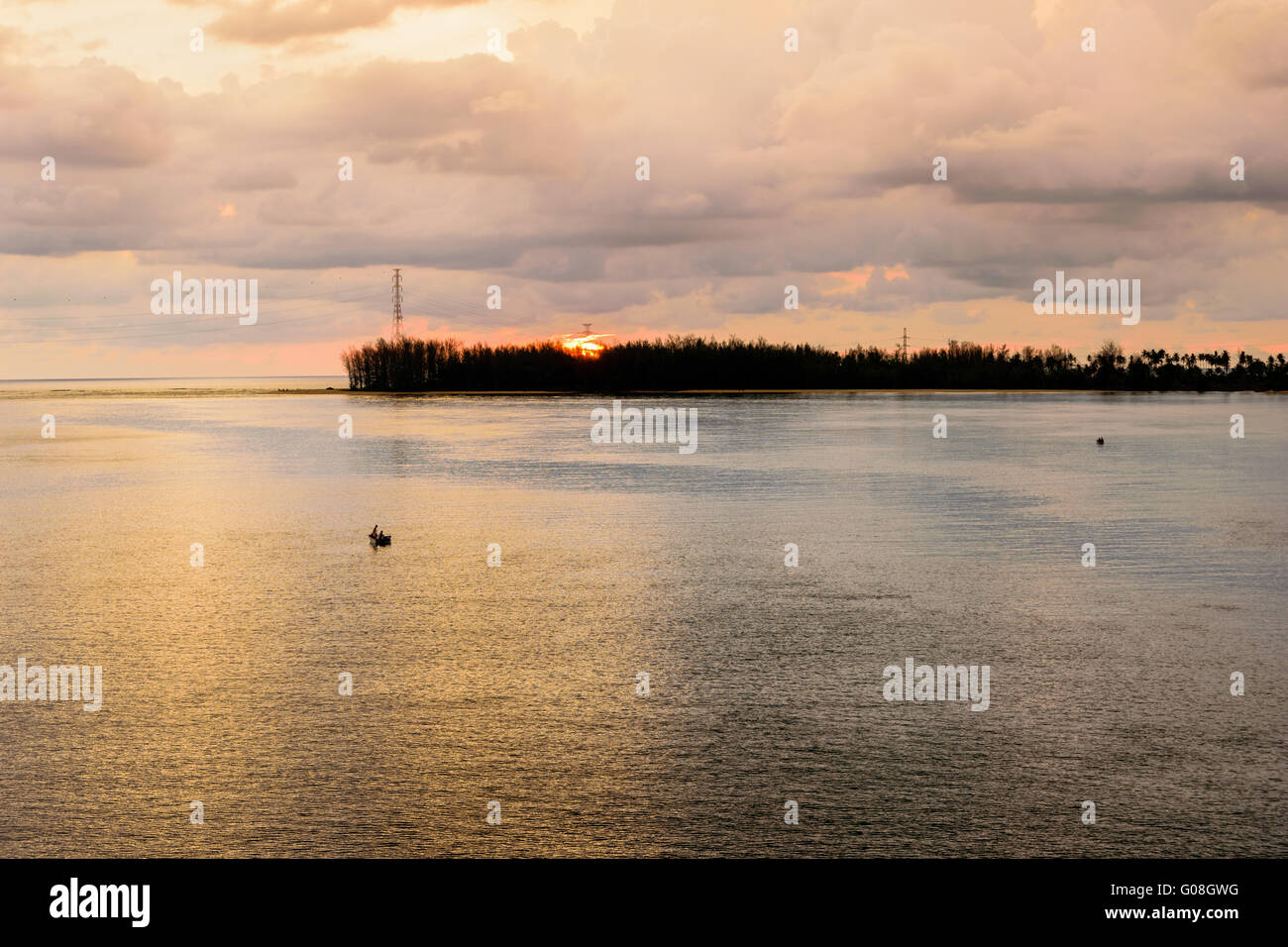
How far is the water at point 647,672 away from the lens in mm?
9914

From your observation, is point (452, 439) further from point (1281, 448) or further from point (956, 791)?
point (956, 791)

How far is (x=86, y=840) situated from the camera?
9477mm

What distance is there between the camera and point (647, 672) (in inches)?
586

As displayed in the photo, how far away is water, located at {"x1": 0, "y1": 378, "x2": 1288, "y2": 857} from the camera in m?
9.91

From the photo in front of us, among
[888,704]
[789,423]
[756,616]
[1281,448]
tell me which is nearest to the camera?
[888,704]

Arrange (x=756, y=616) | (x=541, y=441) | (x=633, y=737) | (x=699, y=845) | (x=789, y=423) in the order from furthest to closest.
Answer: (x=789, y=423) < (x=541, y=441) < (x=756, y=616) < (x=633, y=737) < (x=699, y=845)

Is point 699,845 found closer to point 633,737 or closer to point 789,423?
point 633,737

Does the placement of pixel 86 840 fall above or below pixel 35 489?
below

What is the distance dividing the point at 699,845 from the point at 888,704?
464 cm

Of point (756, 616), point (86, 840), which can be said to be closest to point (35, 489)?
point (756, 616)

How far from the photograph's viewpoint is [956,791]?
34.7 ft

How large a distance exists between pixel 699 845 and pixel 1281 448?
60.5 metres
